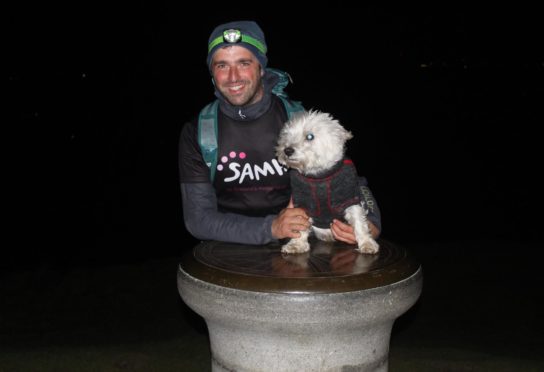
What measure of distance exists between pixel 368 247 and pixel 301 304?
2.43 ft

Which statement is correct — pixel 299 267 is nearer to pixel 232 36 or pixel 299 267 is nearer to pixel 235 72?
pixel 235 72

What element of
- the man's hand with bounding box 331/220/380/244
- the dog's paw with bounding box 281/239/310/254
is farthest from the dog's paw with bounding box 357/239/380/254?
the dog's paw with bounding box 281/239/310/254

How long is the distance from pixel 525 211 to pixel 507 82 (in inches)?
151

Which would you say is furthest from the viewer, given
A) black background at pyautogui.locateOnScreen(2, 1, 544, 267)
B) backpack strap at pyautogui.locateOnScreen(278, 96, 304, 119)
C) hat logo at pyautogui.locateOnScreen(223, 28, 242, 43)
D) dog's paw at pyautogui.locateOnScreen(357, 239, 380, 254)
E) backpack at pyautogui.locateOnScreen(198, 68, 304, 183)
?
black background at pyautogui.locateOnScreen(2, 1, 544, 267)

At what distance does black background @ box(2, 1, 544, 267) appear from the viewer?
12.5 metres

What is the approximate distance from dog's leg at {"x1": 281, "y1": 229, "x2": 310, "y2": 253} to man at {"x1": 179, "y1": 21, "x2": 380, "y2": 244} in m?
0.25

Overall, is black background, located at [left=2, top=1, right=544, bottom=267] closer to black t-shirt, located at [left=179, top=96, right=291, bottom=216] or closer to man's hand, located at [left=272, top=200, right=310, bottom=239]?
black t-shirt, located at [left=179, top=96, right=291, bottom=216]

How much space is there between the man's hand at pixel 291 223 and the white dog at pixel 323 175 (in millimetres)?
67

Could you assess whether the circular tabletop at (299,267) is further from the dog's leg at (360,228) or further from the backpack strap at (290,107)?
the backpack strap at (290,107)

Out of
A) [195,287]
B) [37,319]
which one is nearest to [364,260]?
[195,287]

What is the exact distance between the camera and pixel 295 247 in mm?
3023

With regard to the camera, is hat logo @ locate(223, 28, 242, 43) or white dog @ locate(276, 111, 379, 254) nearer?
white dog @ locate(276, 111, 379, 254)

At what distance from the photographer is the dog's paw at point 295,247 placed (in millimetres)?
3015

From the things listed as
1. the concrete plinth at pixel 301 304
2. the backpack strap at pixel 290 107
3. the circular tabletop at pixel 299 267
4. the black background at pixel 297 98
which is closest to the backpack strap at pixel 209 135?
the backpack strap at pixel 290 107
